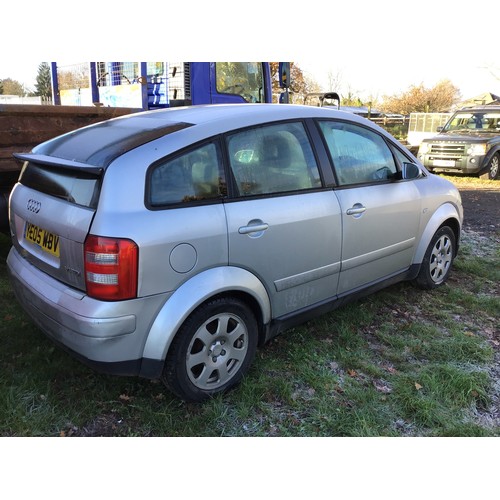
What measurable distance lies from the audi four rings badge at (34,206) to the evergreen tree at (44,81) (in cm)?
587

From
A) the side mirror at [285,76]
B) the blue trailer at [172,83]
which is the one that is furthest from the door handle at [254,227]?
the side mirror at [285,76]

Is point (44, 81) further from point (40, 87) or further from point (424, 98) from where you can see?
point (424, 98)

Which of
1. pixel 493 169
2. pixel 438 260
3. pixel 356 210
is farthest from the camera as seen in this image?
pixel 493 169

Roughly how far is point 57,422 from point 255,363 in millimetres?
1289

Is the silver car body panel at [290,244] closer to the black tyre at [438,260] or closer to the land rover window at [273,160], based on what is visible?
the land rover window at [273,160]

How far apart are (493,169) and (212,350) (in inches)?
468

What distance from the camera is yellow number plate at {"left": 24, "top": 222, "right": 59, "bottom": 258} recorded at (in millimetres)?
2633

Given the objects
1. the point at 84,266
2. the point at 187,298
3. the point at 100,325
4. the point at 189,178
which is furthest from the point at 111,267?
the point at 189,178

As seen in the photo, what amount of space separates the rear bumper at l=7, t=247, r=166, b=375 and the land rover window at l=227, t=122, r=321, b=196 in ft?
3.06

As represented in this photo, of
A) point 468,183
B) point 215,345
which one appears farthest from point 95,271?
point 468,183

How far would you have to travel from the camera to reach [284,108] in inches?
128

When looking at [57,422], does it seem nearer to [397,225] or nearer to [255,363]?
[255,363]

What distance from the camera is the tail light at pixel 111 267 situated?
234 centimetres

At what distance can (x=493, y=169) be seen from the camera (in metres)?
12.3
